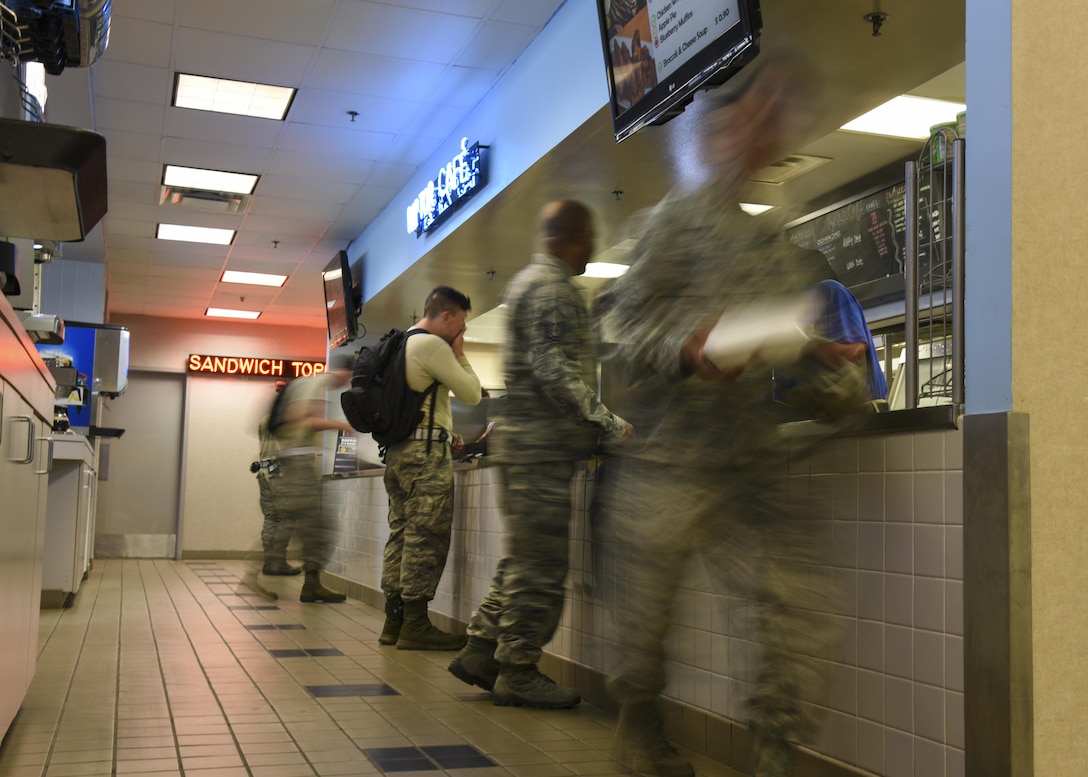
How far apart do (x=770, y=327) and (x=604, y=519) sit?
75 centimetres

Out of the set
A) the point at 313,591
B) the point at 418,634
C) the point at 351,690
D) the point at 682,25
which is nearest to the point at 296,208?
the point at 313,591

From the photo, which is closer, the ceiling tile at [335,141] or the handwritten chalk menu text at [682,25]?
the handwritten chalk menu text at [682,25]

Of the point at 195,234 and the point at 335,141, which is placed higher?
the point at 335,141

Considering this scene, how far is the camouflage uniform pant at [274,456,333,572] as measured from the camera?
19.3 ft

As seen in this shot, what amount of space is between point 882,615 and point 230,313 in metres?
13.2

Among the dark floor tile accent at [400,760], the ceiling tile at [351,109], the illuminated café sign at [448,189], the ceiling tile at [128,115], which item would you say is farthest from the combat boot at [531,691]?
the ceiling tile at [128,115]

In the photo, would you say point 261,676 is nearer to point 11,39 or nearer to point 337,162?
point 11,39

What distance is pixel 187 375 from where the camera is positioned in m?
14.8

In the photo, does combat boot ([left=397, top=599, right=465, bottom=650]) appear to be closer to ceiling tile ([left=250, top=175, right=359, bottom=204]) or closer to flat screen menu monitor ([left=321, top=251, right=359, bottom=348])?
ceiling tile ([left=250, top=175, right=359, bottom=204])

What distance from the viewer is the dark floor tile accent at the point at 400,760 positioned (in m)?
2.63

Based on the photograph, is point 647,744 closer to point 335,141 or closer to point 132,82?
point 132,82

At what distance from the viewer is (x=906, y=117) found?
5.53m

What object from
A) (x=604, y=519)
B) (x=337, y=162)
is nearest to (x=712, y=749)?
(x=604, y=519)

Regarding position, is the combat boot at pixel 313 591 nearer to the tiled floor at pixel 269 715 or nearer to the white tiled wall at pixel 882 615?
the tiled floor at pixel 269 715
